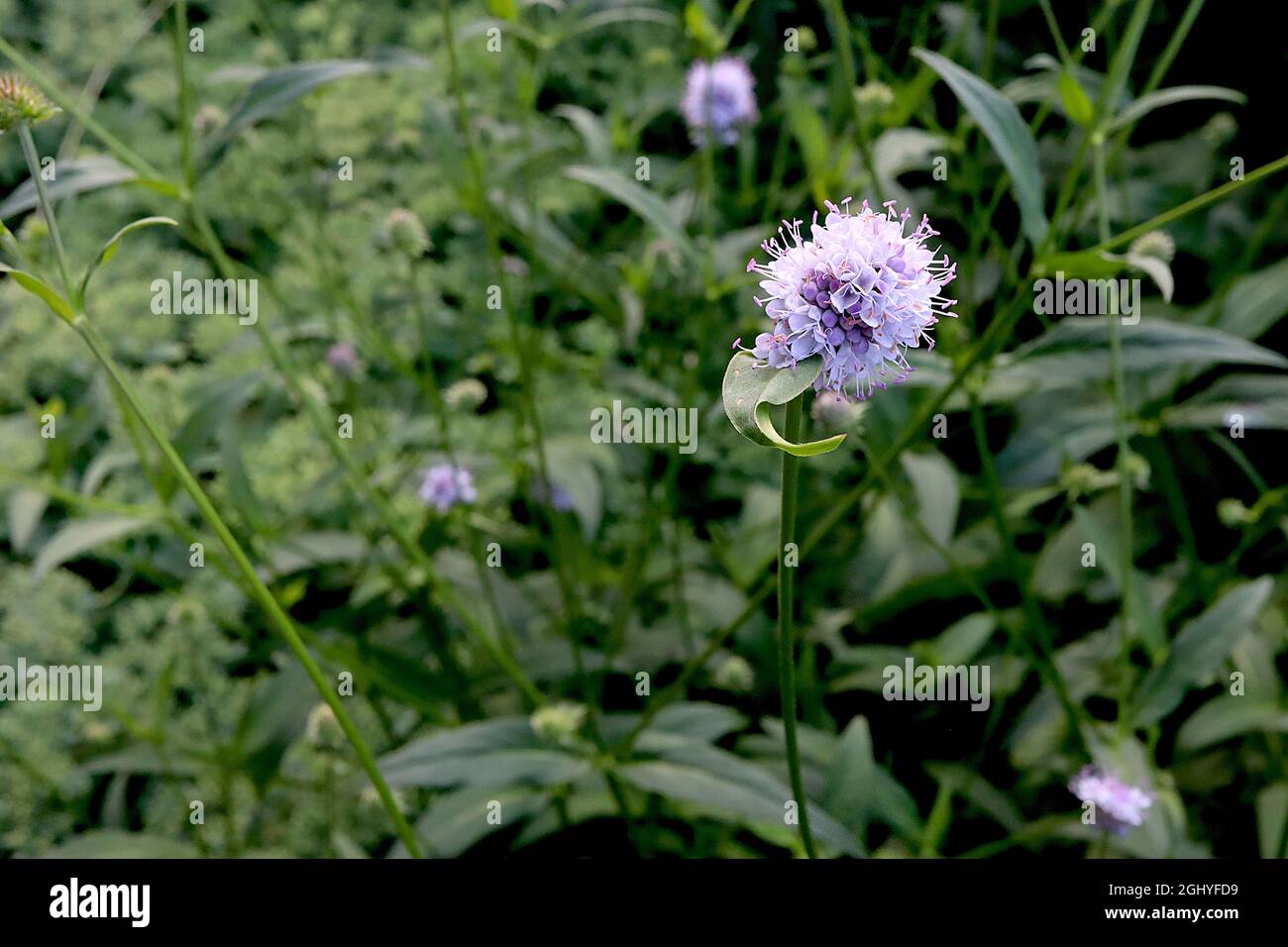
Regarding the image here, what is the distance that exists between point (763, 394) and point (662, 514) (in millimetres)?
693

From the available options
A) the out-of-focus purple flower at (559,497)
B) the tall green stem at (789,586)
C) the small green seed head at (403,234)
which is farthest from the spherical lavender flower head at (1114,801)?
the small green seed head at (403,234)

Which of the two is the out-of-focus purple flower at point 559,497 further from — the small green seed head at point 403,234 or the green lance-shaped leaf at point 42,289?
the green lance-shaped leaf at point 42,289

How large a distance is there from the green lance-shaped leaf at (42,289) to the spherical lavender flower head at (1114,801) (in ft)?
2.86

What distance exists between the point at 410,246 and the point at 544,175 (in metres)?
0.64

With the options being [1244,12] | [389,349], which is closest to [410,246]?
[389,349]

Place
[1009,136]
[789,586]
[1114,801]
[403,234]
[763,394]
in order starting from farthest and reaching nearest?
1. [403,234]
2. [1114,801]
3. [1009,136]
4. [789,586]
5. [763,394]

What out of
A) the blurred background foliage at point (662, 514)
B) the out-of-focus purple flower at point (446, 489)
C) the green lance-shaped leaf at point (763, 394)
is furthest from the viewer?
the out-of-focus purple flower at point (446, 489)

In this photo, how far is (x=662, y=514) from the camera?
1140 mm

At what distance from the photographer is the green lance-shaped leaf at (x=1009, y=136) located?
2.41ft

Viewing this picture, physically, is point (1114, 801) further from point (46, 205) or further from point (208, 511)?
point (46, 205)

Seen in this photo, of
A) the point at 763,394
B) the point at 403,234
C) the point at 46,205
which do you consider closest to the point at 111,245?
the point at 46,205

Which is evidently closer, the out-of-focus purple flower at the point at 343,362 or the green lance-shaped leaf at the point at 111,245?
the green lance-shaped leaf at the point at 111,245

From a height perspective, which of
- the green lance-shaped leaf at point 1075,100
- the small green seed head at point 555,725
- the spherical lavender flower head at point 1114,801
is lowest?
the spherical lavender flower head at point 1114,801
